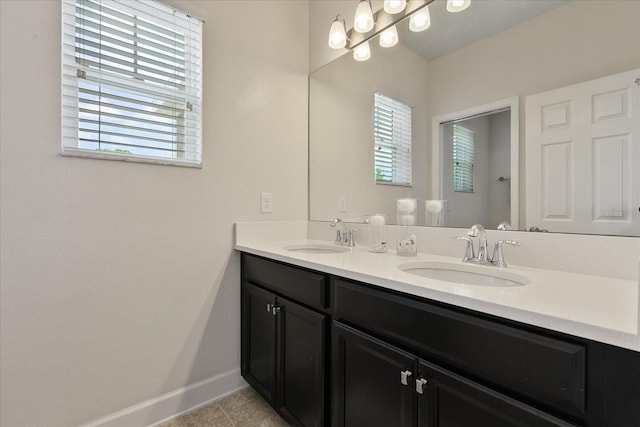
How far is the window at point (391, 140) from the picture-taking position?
1544 mm

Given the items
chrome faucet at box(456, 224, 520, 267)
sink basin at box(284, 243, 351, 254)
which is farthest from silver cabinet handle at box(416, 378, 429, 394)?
sink basin at box(284, 243, 351, 254)

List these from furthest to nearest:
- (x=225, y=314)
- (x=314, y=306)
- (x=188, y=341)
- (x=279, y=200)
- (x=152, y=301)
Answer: (x=279, y=200) → (x=225, y=314) → (x=188, y=341) → (x=152, y=301) → (x=314, y=306)

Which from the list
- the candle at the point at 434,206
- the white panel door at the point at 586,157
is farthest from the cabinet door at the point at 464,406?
the candle at the point at 434,206

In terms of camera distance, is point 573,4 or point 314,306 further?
point 314,306

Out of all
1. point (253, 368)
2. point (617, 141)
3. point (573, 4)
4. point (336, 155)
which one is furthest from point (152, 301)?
point (573, 4)

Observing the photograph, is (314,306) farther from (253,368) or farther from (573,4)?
(573,4)

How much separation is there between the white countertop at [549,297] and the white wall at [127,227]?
84 centimetres

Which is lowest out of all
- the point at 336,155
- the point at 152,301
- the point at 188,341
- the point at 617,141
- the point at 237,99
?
the point at 188,341

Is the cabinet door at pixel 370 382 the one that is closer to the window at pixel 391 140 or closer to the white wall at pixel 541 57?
the white wall at pixel 541 57

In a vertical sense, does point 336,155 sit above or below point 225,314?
above

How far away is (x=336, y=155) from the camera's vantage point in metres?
1.95

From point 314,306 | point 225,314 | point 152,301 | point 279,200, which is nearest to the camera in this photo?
point 314,306

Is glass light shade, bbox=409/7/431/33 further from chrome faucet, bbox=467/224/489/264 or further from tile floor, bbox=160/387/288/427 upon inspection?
tile floor, bbox=160/387/288/427

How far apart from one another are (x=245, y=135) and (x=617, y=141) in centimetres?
159
